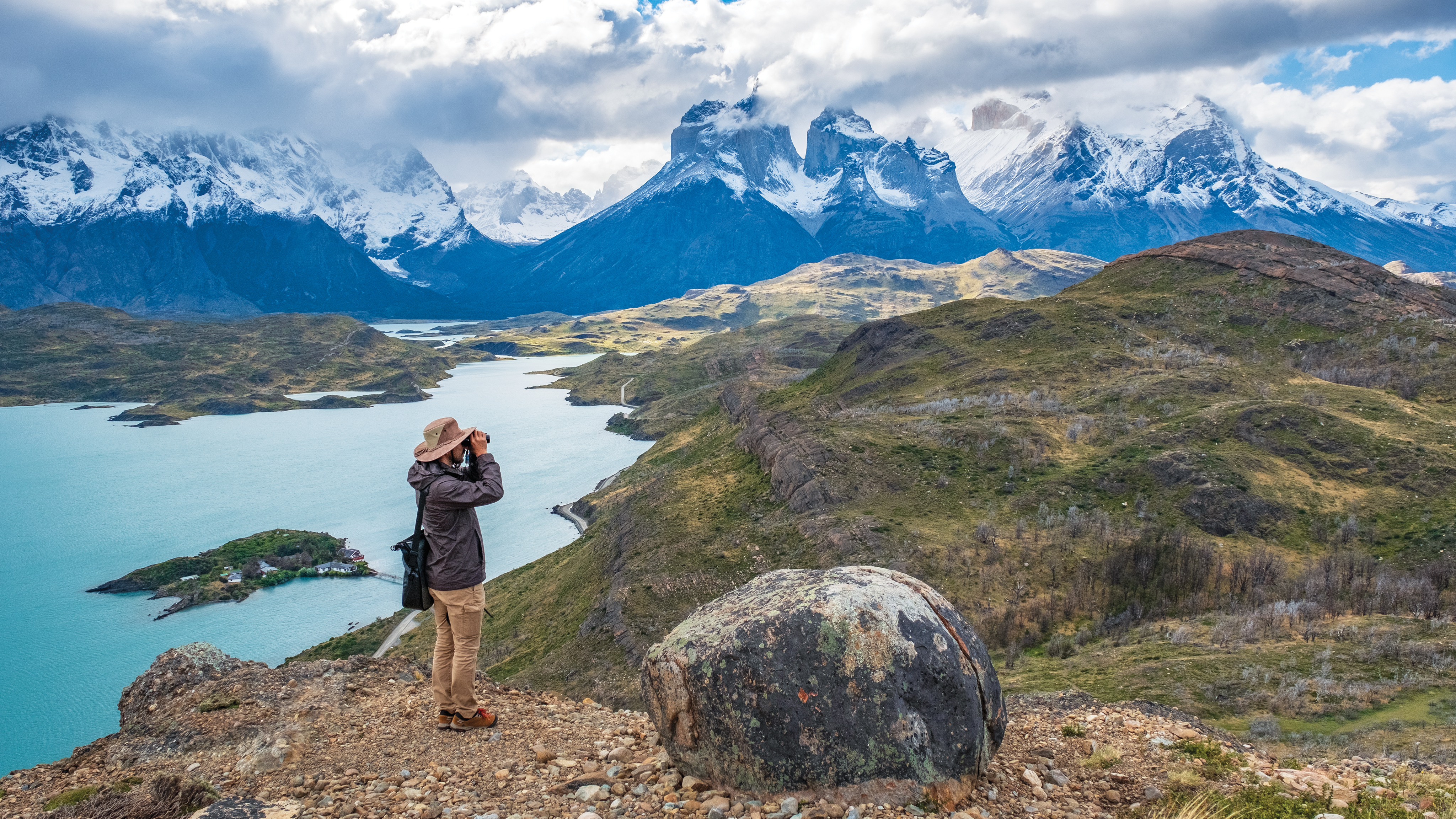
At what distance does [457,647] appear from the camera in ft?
38.8

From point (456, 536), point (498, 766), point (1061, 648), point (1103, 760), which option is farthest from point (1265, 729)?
point (456, 536)

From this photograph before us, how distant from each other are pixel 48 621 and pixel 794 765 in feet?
283

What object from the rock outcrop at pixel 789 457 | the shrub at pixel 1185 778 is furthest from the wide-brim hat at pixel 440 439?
the rock outcrop at pixel 789 457

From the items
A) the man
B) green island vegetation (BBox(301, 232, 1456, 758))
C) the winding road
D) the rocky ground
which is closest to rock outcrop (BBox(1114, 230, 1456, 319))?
green island vegetation (BBox(301, 232, 1456, 758))

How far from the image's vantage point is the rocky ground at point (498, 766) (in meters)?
9.77

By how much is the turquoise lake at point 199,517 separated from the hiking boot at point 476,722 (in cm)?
5296

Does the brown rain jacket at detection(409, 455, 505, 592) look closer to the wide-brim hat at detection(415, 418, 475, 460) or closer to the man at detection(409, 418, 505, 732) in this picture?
the man at detection(409, 418, 505, 732)

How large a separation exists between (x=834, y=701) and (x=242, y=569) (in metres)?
85.6

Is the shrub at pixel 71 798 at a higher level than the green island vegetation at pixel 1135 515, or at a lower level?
higher

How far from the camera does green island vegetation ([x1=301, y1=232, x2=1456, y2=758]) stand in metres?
22.1

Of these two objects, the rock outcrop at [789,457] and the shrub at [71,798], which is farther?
the rock outcrop at [789,457]

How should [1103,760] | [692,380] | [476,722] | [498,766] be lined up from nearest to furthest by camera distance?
[498,766] < [1103,760] < [476,722] < [692,380]

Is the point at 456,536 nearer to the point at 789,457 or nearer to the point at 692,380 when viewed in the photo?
the point at 789,457

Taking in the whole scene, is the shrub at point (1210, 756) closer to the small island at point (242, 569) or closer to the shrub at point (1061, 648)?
the shrub at point (1061, 648)
